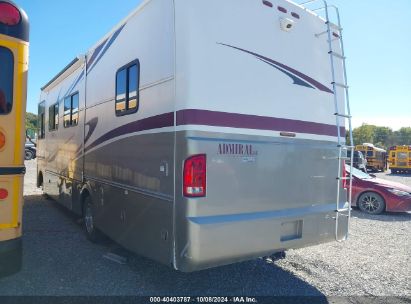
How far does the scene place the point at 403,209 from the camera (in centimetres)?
905

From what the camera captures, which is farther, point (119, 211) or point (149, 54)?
point (119, 211)

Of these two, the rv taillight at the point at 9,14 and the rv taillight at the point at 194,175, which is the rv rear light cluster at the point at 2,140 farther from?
the rv taillight at the point at 194,175

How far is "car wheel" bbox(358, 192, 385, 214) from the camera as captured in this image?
9227 mm

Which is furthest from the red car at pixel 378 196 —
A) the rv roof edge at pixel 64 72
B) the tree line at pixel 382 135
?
the tree line at pixel 382 135

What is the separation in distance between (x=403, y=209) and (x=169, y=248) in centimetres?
779

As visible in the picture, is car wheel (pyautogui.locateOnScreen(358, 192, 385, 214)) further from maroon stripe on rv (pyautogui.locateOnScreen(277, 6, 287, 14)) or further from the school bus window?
the school bus window

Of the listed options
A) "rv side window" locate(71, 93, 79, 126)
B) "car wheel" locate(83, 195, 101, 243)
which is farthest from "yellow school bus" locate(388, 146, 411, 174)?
"car wheel" locate(83, 195, 101, 243)

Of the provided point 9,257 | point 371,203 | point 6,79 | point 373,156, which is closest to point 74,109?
point 6,79

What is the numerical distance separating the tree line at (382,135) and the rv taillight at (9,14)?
8428cm

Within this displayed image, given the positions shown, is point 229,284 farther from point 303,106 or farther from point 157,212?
point 303,106

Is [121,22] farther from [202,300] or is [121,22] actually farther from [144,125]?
[202,300]

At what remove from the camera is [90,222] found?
19.2 feet

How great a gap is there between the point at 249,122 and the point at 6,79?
240cm

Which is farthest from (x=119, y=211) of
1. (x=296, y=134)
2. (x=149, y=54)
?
(x=296, y=134)
